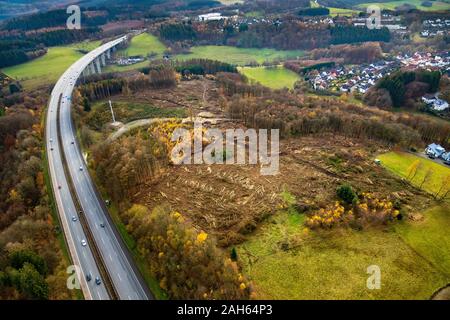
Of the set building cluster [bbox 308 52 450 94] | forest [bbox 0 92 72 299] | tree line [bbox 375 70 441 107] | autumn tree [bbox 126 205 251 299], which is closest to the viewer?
autumn tree [bbox 126 205 251 299]

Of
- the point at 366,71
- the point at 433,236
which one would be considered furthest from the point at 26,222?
the point at 366,71

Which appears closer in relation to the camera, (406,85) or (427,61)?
(406,85)

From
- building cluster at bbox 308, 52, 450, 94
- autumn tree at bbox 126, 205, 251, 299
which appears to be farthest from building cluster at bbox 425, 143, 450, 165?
building cluster at bbox 308, 52, 450, 94

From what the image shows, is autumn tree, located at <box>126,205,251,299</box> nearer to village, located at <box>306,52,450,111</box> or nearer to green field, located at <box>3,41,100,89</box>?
village, located at <box>306,52,450,111</box>

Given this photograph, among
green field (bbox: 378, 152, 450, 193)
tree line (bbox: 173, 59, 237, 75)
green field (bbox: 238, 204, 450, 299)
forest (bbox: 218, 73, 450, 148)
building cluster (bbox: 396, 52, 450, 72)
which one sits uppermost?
tree line (bbox: 173, 59, 237, 75)

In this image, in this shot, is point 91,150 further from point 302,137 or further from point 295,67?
point 295,67

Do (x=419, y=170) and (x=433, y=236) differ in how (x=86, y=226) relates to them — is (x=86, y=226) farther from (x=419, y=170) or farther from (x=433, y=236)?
(x=419, y=170)
